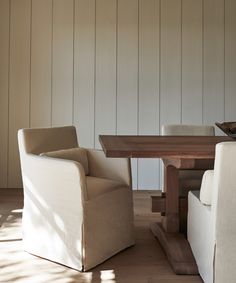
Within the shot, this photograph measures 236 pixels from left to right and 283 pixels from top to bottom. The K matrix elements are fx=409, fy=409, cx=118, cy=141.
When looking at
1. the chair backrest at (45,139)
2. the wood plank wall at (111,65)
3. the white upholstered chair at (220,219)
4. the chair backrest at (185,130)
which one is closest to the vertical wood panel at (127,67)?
the wood plank wall at (111,65)

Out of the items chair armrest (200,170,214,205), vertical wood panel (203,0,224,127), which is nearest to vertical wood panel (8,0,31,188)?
vertical wood panel (203,0,224,127)

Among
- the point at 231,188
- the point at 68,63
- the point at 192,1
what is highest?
the point at 192,1

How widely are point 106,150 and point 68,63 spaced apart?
102 inches

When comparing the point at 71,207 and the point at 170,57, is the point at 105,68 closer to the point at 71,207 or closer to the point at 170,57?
the point at 170,57

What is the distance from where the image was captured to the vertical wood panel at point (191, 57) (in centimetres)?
461

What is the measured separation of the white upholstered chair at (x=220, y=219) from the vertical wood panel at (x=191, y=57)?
2.71 metres

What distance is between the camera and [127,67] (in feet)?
15.1

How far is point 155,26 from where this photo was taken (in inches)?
181

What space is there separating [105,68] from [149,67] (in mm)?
497

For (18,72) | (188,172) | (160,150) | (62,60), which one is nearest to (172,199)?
(188,172)

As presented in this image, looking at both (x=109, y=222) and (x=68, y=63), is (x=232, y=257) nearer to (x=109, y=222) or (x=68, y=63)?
(x=109, y=222)

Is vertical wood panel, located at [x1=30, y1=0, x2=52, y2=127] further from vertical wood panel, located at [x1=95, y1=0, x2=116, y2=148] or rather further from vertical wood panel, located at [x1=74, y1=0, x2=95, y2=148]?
vertical wood panel, located at [x1=95, y1=0, x2=116, y2=148]

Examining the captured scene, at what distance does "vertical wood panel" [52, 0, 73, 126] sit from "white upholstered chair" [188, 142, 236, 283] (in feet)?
9.31

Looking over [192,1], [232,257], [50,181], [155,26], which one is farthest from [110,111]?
[232,257]
